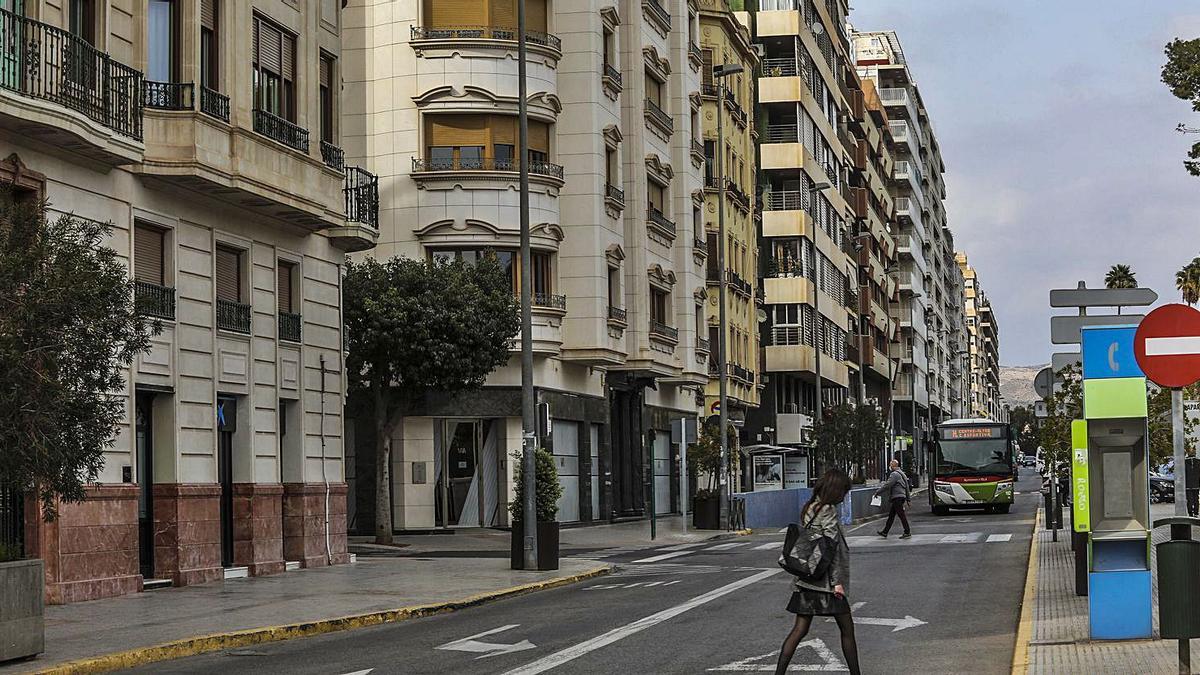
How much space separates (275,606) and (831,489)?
10.00 metres

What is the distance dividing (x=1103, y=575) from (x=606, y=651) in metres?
4.21

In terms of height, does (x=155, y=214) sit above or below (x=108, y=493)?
above

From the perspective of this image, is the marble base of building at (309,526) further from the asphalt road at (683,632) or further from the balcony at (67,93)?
the balcony at (67,93)

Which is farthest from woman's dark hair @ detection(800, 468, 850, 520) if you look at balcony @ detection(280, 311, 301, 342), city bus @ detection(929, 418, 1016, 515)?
city bus @ detection(929, 418, 1016, 515)

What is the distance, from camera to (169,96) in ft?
78.4

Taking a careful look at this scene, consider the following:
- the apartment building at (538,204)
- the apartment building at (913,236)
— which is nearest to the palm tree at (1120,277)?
the apartment building at (913,236)

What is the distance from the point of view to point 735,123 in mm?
66125

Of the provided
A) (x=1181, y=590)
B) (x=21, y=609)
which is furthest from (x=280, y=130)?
(x=1181, y=590)

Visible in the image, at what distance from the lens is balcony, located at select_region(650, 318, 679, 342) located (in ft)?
165

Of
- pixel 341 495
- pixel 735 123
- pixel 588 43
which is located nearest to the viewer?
pixel 341 495

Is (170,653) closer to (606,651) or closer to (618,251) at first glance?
(606,651)

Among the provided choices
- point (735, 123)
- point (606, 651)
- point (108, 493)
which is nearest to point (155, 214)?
point (108, 493)

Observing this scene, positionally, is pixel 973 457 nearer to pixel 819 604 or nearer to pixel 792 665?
pixel 792 665

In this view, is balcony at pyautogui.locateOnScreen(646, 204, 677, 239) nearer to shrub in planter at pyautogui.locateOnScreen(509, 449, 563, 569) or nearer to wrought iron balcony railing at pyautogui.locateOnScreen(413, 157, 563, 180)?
wrought iron balcony railing at pyautogui.locateOnScreen(413, 157, 563, 180)
